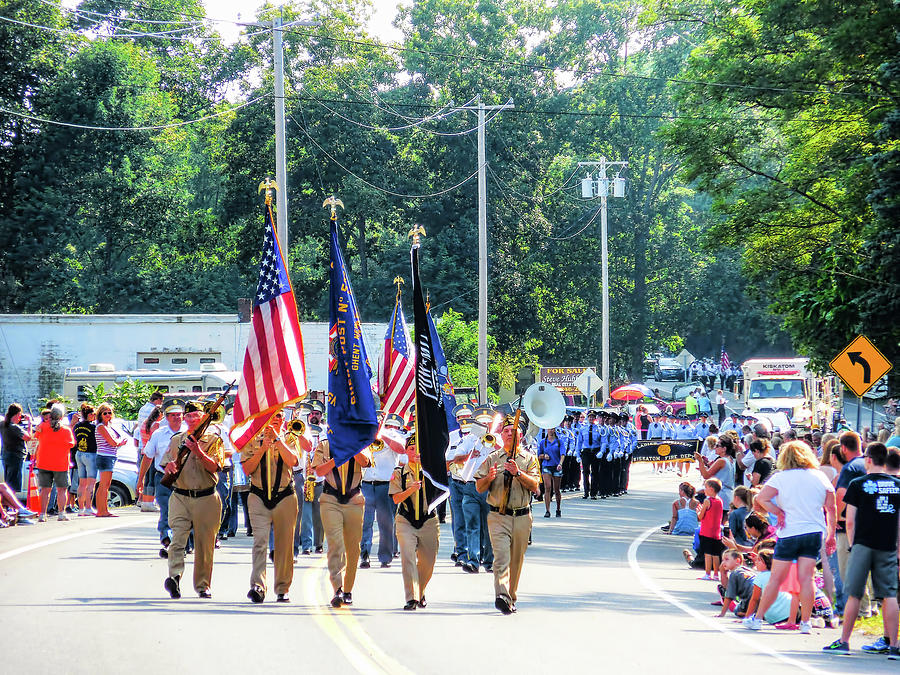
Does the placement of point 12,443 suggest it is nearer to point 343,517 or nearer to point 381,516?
point 381,516

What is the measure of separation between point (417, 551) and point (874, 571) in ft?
15.0

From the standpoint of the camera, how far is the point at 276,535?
1276cm

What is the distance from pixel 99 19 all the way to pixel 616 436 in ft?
157

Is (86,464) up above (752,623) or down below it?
above

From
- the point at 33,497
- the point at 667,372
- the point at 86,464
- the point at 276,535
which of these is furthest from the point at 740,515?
the point at 667,372

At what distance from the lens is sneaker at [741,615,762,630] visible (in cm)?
1225

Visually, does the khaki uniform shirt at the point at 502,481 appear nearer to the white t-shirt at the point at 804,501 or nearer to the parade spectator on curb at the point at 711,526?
the white t-shirt at the point at 804,501

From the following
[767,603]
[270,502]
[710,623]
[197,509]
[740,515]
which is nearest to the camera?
[767,603]

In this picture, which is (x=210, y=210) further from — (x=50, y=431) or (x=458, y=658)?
(x=458, y=658)

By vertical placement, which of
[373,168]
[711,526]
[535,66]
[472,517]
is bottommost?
[711,526]

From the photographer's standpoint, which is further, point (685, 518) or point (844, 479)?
point (685, 518)

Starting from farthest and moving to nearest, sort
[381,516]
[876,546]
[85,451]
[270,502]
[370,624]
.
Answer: [85,451]
[381,516]
[270,502]
[370,624]
[876,546]

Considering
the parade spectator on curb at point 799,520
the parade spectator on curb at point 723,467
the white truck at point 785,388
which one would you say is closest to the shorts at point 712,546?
the parade spectator on curb at point 723,467

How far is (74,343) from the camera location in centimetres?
3947
